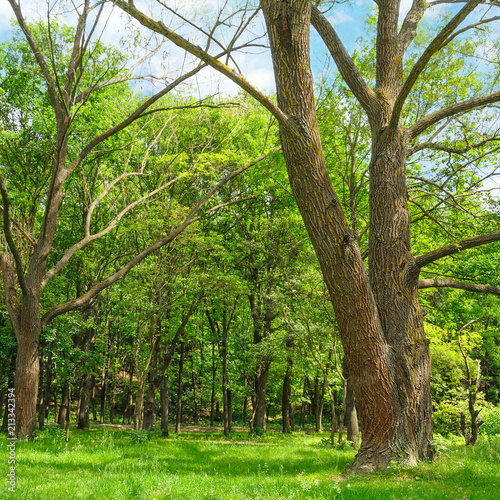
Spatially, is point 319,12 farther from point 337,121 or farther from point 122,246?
point 122,246

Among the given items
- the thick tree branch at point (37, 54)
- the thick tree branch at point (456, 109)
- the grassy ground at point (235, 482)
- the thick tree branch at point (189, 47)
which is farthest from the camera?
the thick tree branch at point (37, 54)

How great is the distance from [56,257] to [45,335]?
23.0ft

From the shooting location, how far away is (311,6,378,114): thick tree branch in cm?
678

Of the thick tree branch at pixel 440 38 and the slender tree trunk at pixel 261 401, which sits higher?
the thick tree branch at pixel 440 38

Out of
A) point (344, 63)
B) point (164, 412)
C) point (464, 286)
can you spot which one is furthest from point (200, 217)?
point (164, 412)

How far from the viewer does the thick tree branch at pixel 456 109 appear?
5895 millimetres

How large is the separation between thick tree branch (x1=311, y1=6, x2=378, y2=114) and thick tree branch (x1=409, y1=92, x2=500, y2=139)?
0.82 m

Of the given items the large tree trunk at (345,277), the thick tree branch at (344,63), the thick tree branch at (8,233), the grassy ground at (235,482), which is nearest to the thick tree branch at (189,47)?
the large tree trunk at (345,277)

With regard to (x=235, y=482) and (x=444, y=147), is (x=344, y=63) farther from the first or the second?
(x=235, y=482)

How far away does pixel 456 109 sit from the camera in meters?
6.24

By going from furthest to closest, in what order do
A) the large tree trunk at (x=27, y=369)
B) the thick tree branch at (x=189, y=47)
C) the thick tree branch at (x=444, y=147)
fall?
the large tree trunk at (x=27, y=369), the thick tree branch at (x=444, y=147), the thick tree branch at (x=189, y=47)

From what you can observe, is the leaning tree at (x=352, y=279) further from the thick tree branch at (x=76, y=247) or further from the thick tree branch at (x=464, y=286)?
the thick tree branch at (x=76, y=247)

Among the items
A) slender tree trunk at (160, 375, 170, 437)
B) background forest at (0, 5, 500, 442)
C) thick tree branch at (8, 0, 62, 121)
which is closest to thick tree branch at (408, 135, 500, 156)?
background forest at (0, 5, 500, 442)

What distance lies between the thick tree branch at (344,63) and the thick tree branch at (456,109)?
2.68 ft
